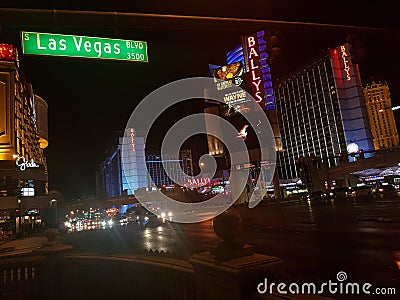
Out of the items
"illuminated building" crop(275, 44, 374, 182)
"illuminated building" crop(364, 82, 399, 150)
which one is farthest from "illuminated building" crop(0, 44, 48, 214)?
"illuminated building" crop(364, 82, 399, 150)

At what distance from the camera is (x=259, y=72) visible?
61844mm

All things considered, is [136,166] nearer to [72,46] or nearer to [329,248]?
[329,248]

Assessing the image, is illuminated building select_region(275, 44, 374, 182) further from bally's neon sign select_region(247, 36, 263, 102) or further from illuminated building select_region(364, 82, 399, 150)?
illuminated building select_region(364, 82, 399, 150)

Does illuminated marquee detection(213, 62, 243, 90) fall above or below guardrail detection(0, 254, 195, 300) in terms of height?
above

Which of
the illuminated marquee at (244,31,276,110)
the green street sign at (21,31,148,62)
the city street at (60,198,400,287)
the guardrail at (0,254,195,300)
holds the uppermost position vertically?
the illuminated marquee at (244,31,276,110)

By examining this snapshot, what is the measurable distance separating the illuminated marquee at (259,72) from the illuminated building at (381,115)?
69.2 metres

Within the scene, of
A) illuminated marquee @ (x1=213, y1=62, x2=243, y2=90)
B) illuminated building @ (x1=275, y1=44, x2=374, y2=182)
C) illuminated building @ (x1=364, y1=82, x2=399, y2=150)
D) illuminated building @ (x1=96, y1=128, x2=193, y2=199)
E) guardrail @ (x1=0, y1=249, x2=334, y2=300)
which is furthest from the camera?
illuminated building @ (x1=96, y1=128, x2=193, y2=199)

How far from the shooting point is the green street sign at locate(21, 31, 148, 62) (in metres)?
7.32

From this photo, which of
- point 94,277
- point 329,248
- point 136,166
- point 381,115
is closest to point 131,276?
point 94,277

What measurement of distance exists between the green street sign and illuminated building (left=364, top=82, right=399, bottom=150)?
401ft

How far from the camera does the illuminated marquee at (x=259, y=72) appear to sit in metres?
62.0

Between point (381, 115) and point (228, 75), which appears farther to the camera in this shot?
point (381, 115)

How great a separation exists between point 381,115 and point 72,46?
127m

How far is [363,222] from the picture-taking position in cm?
1945
